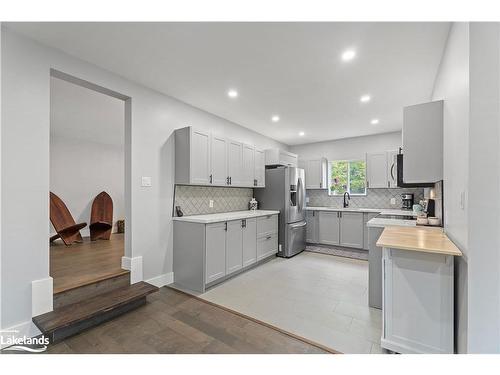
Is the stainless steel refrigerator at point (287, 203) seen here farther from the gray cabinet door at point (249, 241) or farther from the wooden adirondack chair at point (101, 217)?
the wooden adirondack chair at point (101, 217)

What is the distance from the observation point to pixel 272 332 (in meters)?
2.00

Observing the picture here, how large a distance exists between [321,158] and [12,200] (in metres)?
5.40

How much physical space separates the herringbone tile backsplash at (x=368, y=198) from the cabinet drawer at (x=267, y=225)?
202 centimetres

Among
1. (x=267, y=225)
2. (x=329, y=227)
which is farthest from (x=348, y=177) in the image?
(x=267, y=225)

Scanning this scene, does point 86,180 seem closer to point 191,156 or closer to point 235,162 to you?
point 191,156

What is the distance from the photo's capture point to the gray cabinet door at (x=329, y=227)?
4988 millimetres

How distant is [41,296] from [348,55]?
3.58 meters

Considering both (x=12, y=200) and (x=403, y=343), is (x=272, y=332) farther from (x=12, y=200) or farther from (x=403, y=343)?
(x=12, y=200)

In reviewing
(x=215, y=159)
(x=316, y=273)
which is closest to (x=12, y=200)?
(x=215, y=159)

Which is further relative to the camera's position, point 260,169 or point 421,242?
point 260,169

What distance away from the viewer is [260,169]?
4.60 meters

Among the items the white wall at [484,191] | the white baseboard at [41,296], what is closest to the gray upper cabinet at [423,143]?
the white wall at [484,191]

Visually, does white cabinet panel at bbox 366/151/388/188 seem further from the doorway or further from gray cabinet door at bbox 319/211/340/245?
the doorway

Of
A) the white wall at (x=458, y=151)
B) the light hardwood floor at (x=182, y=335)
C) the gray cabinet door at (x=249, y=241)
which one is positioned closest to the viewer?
the white wall at (x=458, y=151)
